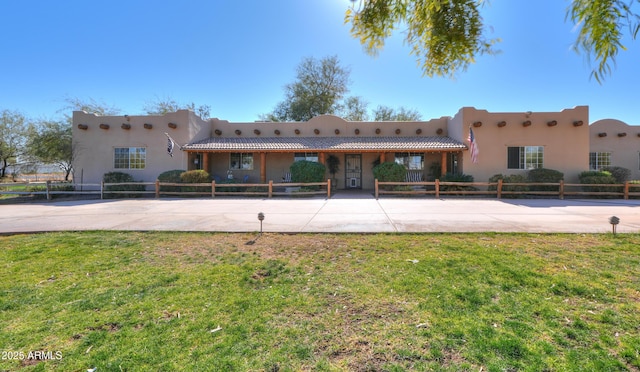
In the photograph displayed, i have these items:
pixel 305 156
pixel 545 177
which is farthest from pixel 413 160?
pixel 305 156

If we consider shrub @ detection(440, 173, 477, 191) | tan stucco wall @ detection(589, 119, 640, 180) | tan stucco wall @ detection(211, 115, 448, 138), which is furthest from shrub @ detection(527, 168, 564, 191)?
tan stucco wall @ detection(589, 119, 640, 180)

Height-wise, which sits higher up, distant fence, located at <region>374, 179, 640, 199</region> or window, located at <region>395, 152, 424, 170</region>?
window, located at <region>395, 152, 424, 170</region>

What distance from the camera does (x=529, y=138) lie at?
16.9 m

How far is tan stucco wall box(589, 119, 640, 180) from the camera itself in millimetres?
19266

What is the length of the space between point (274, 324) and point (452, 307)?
202 centimetres

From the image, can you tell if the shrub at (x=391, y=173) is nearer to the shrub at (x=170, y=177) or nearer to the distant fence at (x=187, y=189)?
the distant fence at (x=187, y=189)

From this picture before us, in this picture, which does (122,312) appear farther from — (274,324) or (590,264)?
(590,264)

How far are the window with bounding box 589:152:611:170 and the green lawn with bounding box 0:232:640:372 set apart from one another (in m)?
18.9

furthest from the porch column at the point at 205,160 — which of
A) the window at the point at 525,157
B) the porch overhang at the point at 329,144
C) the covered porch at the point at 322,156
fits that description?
the window at the point at 525,157

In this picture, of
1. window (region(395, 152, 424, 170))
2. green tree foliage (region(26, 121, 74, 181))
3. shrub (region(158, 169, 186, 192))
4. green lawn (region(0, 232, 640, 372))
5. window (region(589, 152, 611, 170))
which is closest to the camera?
green lawn (region(0, 232, 640, 372))

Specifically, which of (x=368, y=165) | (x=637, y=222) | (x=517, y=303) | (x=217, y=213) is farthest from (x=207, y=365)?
(x=368, y=165)

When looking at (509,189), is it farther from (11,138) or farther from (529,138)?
(11,138)

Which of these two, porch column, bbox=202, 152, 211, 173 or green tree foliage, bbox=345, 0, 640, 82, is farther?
porch column, bbox=202, 152, 211, 173

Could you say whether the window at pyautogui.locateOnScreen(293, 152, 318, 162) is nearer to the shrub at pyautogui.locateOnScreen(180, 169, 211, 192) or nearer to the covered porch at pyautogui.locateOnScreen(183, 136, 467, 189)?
the covered porch at pyautogui.locateOnScreen(183, 136, 467, 189)
